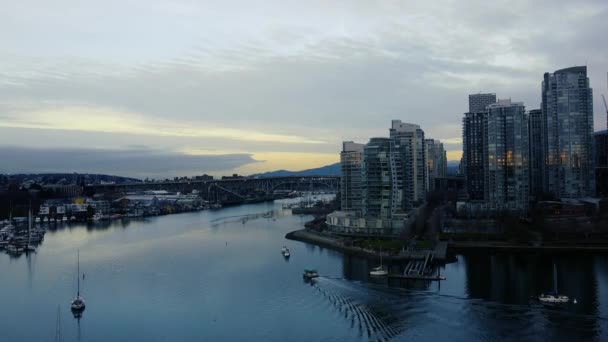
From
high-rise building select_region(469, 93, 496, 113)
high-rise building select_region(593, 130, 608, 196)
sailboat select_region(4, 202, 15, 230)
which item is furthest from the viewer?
high-rise building select_region(469, 93, 496, 113)

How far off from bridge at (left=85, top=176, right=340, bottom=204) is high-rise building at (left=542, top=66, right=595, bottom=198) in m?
17.2

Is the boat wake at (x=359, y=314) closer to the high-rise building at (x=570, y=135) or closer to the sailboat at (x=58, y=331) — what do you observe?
the sailboat at (x=58, y=331)

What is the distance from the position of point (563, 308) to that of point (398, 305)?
1825 millimetres

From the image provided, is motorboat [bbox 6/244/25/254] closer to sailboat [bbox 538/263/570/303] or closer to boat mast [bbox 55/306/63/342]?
boat mast [bbox 55/306/63/342]

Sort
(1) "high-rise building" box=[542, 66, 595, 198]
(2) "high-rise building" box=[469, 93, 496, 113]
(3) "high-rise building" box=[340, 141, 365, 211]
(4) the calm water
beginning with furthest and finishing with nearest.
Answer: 1. (2) "high-rise building" box=[469, 93, 496, 113]
2. (1) "high-rise building" box=[542, 66, 595, 198]
3. (3) "high-rise building" box=[340, 141, 365, 211]
4. (4) the calm water

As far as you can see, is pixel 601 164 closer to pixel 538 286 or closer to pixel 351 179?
pixel 351 179

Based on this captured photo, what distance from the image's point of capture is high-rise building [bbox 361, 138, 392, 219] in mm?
12961

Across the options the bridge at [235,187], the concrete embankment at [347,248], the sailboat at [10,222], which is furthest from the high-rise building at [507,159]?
the bridge at [235,187]

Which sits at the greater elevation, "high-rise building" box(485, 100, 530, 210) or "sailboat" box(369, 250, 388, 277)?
"high-rise building" box(485, 100, 530, 210)

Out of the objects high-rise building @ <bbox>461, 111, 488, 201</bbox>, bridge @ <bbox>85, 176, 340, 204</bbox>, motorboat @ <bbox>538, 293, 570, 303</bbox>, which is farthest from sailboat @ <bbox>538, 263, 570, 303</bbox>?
bridge @ <bbox>85, 176, 340, 204</bbox>

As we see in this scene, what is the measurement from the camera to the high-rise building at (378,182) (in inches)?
510

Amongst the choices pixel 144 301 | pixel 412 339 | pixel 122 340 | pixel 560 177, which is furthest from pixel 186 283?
pixel 560 177

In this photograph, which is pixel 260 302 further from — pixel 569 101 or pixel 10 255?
pixel 569 101

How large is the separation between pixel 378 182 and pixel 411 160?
162 inches
